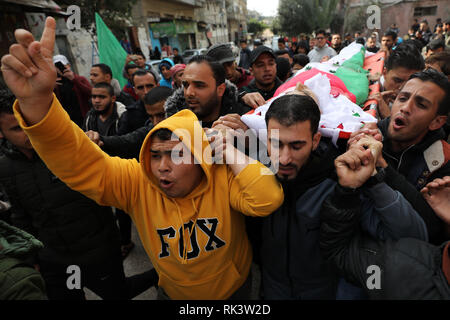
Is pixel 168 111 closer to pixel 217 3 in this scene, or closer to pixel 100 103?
pixel 100 103

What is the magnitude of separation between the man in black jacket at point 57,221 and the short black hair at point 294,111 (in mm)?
1443

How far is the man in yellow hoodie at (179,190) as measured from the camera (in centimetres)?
121

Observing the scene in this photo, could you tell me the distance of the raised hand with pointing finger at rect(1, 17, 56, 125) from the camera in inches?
38.6

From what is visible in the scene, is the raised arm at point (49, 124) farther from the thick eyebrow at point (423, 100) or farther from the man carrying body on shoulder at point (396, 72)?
the man carrying body on shoulder at point (396, 72)

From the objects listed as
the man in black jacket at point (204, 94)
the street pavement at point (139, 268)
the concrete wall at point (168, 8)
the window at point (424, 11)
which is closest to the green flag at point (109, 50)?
the street pavement at point (139, 268)

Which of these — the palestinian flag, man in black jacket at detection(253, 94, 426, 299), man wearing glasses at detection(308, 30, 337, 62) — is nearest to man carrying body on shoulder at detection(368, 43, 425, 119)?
the palestinian flag

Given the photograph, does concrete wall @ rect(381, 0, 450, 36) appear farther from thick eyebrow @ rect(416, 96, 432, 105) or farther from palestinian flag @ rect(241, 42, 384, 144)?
thick eyebrow @ rect(416, 96, 432, 105)

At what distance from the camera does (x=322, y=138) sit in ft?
5.41

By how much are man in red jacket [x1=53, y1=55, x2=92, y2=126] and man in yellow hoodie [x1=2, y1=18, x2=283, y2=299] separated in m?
3.67

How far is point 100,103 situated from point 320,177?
2700mm

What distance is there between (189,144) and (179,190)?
0.87 ft

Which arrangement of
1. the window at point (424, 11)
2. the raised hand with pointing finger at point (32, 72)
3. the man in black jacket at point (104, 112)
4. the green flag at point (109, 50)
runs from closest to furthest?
1. the raised hand with pointing finger at point (32, 72)
2. the man in black jacket at point (104, 112)
3. the green flag at point (109, 50)
4. the window at point (424, 11)
